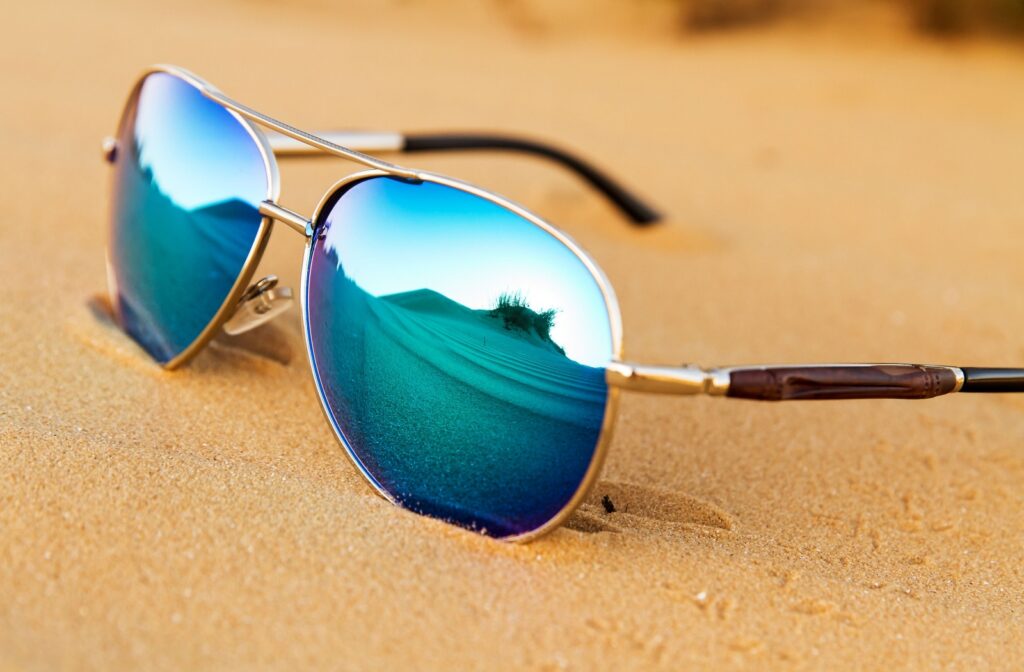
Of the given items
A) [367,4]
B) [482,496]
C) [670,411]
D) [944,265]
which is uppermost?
[367,4]

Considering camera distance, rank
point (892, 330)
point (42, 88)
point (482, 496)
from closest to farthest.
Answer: point (482, 496) < point (892, 330) < point (42, 88)

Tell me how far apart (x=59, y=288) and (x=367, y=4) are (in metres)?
3.55

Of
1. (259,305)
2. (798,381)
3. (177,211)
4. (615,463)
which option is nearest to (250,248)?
(259,305)

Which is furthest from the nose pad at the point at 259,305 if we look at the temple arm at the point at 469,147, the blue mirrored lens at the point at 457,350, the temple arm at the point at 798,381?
the temple arm at the point at 798,381

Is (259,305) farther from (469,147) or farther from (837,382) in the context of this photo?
(469,147)

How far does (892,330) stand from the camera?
175 centimetres

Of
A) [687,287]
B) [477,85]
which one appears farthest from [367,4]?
[687,287]

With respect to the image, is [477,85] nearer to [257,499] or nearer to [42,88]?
[42,88]

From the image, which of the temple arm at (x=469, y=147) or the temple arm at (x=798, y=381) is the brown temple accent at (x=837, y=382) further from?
the temple arm at (x=469, y=147)

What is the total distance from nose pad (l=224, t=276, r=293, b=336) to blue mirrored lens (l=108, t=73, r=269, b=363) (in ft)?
0.08

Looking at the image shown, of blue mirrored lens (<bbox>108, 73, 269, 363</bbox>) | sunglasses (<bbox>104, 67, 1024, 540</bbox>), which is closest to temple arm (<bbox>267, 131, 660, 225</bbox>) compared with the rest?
blue mirrored lens (<bbox>108, 73, 269, 363</bbox>)

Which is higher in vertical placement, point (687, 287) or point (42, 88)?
point (687, 287)

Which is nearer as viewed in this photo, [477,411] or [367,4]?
[477,411]

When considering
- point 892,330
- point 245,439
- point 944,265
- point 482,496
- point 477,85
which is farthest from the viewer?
point 477,85
